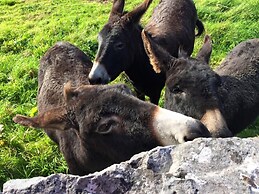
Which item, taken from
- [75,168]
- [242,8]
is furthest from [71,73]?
[242,8]

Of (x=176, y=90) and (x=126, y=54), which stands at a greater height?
(x=176, y=90)

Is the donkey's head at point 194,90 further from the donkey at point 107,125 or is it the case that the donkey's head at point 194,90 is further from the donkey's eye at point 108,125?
the donkey's eye at point 108,125

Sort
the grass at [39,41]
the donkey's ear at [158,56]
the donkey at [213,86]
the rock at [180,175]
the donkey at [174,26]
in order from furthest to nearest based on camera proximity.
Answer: the donkey at [174,26] → the grass at [39,41] → the donkey's ear at [158,56] → the donkey at [213,86] → the rock at [180,175]

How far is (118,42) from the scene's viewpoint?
21.8 ft

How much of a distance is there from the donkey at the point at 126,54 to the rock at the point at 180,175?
326 centimetres

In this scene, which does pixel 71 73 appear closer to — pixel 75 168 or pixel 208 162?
pixel 75 168

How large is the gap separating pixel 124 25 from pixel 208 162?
4.42m

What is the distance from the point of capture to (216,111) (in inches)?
190

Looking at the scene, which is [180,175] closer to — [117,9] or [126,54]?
[126,54]

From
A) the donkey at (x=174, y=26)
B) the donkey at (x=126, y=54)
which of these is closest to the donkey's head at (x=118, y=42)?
the donkey at (x=126, y=54)

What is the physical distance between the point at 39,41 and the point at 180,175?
8536 mm

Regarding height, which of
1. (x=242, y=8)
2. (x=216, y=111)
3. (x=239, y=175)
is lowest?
(x=242, y=8)

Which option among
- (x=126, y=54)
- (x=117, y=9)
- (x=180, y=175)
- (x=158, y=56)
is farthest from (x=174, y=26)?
(x=180, y=175)

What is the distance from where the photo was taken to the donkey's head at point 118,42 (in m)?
6.47
